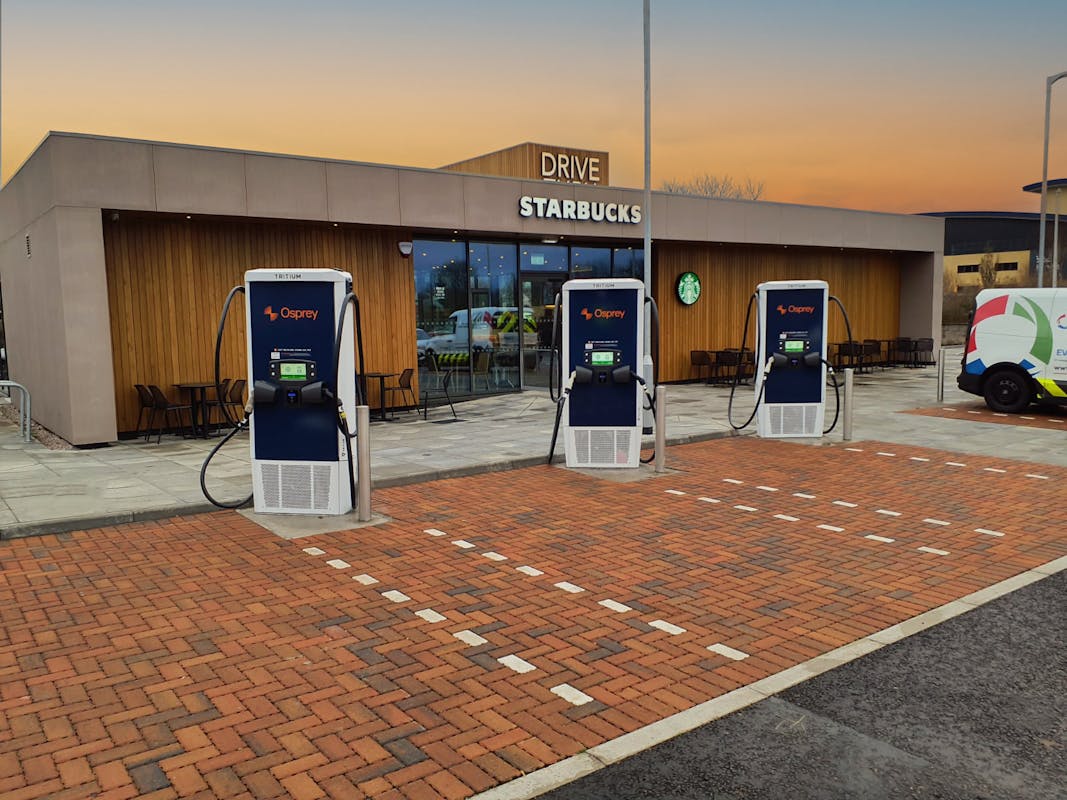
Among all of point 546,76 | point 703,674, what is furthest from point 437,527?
point 546,76

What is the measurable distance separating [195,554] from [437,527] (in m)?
2.03

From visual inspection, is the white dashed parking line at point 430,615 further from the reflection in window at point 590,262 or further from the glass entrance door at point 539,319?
the reflection in window at point 590,262

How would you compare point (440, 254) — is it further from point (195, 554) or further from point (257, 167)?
point (195, 554)

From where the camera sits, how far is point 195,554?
6680mm

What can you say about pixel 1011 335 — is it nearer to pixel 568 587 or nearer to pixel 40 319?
pixel 568 587

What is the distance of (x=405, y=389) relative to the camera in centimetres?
1557

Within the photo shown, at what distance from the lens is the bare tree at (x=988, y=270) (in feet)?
176

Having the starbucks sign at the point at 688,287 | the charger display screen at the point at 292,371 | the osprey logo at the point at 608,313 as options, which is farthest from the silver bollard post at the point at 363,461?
the starbucks sign at the point at 688,287

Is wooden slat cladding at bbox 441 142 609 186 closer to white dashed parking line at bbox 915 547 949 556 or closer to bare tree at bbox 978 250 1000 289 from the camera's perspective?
white dashed parking line at bbox 915 547 949 556

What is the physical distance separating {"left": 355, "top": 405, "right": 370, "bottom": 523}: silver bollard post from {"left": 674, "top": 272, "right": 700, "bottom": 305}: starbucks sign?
14.6m

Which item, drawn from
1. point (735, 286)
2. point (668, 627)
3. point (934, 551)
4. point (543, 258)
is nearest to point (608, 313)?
point (934, 551)

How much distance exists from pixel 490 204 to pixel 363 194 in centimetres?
278

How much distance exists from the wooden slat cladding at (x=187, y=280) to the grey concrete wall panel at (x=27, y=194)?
3.18ft

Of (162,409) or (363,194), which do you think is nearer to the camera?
(162,409)
